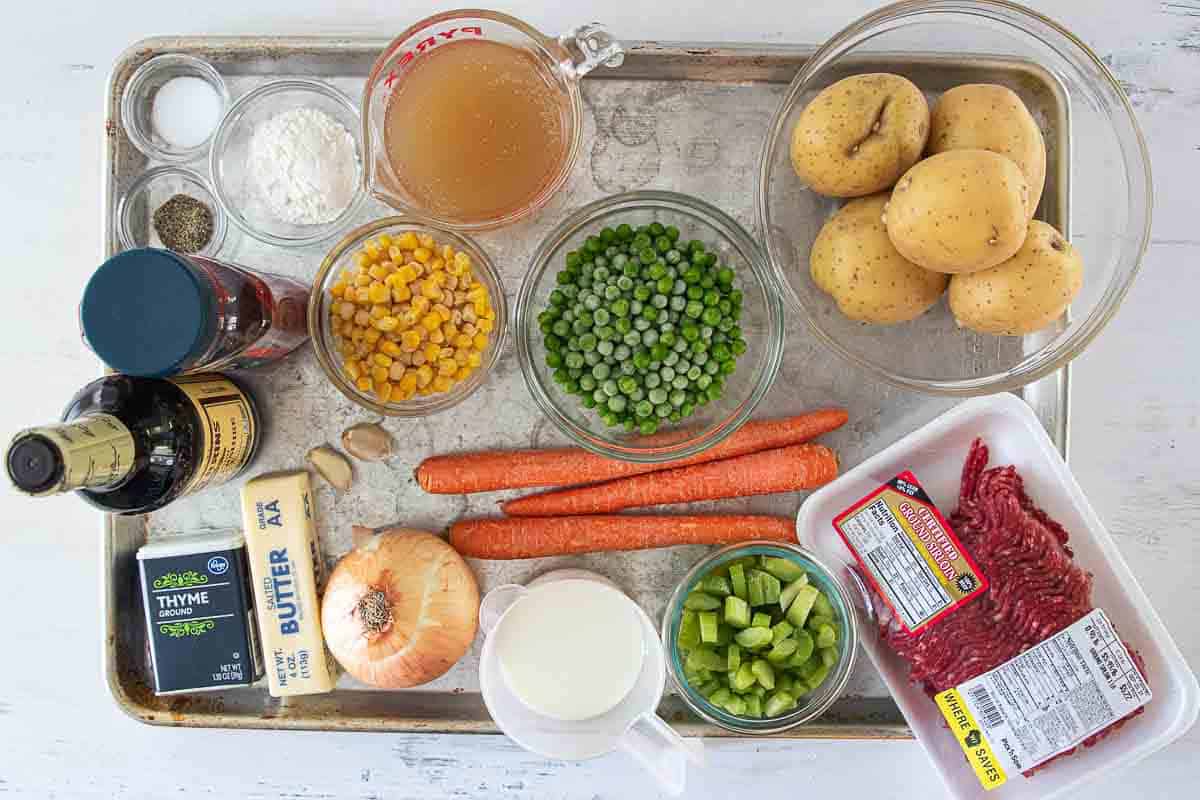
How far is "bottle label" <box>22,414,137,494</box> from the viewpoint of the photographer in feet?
2.87

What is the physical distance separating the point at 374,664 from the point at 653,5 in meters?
1.12

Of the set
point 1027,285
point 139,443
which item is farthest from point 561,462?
point 1027,285

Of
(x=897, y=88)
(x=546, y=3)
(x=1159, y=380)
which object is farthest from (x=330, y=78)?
(x=1159, y=380)

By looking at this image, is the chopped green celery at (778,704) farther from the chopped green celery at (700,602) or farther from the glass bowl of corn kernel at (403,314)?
the glass bowl of corn kernel at (403,314)

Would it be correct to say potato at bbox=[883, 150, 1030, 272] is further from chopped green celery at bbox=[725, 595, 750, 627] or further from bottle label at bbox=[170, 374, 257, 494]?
bottle label at bbox=[170, 374, 257, 494]

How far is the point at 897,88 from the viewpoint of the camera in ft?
3.56

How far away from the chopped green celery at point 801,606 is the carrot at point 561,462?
0.76 ft

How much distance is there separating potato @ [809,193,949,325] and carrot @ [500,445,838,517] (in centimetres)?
27

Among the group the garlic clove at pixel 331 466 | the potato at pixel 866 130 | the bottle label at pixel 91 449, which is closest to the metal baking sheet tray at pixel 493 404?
the garlic clove at pixel 331 466

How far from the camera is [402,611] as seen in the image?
4.16 ft

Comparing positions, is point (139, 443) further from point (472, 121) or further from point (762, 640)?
point (762, 640)

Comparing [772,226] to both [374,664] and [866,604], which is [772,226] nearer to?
[866,604]

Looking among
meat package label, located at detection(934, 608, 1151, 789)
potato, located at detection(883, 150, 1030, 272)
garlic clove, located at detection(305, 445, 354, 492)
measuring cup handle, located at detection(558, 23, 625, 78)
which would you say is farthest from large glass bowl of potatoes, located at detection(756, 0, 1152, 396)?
garlic clove, located at detection(305, 445, 354, 492)

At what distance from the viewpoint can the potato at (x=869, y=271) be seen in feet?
3.63
